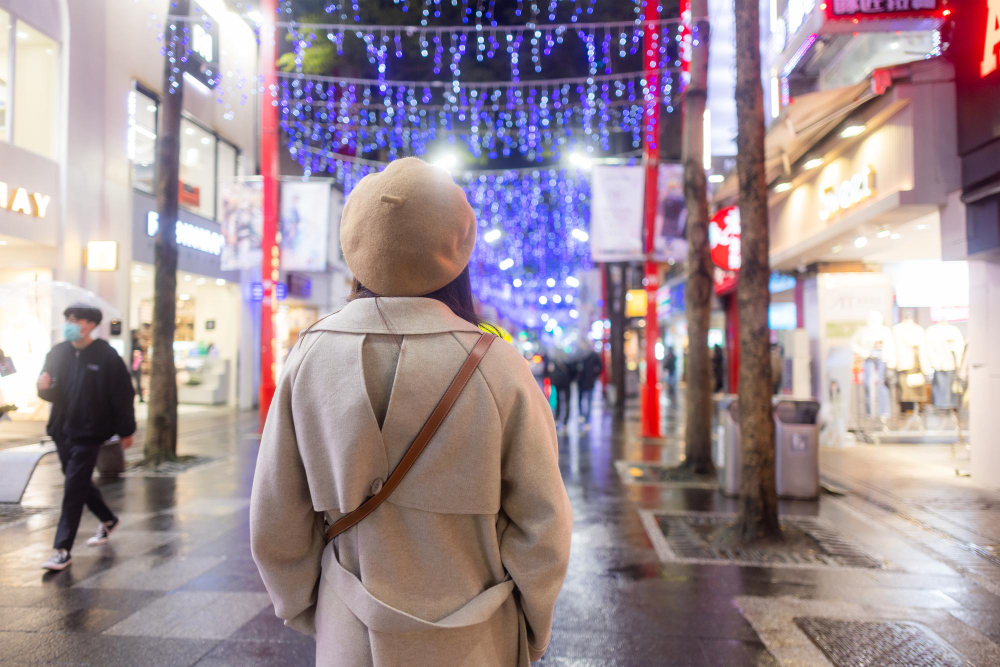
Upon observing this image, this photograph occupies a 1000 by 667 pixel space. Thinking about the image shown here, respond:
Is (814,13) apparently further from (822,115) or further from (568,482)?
(568,482)

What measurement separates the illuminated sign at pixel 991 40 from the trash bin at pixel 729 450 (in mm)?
4524

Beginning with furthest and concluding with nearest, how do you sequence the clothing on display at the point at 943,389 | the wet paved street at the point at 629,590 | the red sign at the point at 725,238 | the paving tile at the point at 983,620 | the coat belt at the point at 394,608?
the red sign at the point at 725,238 → the clothing on display at the point at 943,389 → the paving tile at the point at 983,620 → the wet paved street at the point at 629,590 → the coat belt at the point at 394,608

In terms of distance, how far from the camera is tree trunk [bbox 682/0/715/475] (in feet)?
29.5

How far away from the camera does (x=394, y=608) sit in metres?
1.51

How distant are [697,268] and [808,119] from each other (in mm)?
3001

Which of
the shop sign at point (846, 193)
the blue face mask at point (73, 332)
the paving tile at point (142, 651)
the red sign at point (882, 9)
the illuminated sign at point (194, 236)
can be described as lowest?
the paving tile at point (142, 651)

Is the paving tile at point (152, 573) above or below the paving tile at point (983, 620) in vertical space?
above

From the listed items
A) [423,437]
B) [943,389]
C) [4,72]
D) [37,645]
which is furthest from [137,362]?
[423,437]

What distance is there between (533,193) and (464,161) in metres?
5.58

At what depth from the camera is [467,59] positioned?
15.9m

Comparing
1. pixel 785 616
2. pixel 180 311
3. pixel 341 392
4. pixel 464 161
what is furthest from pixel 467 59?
pixel 341 392

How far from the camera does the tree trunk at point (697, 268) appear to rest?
898 cm

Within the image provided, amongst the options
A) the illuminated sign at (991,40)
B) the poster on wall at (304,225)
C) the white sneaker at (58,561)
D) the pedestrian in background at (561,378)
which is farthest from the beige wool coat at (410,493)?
the pedestrian in background at (561,378)

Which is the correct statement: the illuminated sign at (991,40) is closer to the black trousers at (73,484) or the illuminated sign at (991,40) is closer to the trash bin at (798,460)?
the trash bin at (798,460)
